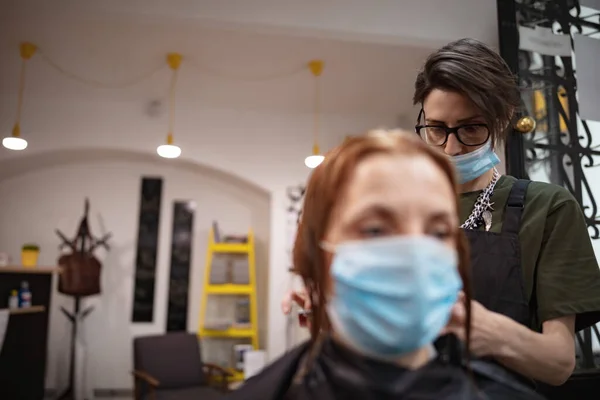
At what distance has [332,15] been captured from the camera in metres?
3.02

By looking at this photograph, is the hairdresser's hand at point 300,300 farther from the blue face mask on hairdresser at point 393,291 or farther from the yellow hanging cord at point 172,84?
the yellow hanging cord at point 172,84

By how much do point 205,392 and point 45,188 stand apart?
2.87 metres

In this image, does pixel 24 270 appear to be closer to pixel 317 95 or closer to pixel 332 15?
pixel 317 95

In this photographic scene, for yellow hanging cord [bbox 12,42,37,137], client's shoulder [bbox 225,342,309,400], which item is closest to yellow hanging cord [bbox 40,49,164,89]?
yellow hanging cord [bbox 12,42,37,137]

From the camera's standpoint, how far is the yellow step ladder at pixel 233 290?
4.77 m

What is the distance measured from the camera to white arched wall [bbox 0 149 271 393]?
494cm

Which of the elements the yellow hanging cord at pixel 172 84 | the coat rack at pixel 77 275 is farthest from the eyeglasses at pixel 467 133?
the coat rack at pixel 77 275

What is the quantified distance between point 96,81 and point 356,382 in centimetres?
455

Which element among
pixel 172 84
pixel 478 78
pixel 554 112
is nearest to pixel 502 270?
pixel 478 78

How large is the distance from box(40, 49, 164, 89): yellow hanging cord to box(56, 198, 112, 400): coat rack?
126 centimetres

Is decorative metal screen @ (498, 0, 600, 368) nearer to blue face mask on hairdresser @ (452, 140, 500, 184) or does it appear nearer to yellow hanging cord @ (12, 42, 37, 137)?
blue face mask on hairdresser @ (452, 140, 500, 184)

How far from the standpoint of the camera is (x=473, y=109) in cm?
101

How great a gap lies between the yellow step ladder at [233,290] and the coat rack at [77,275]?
3.46 ft

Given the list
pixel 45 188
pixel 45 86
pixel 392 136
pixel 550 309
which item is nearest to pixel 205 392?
→ pixel 45 188
